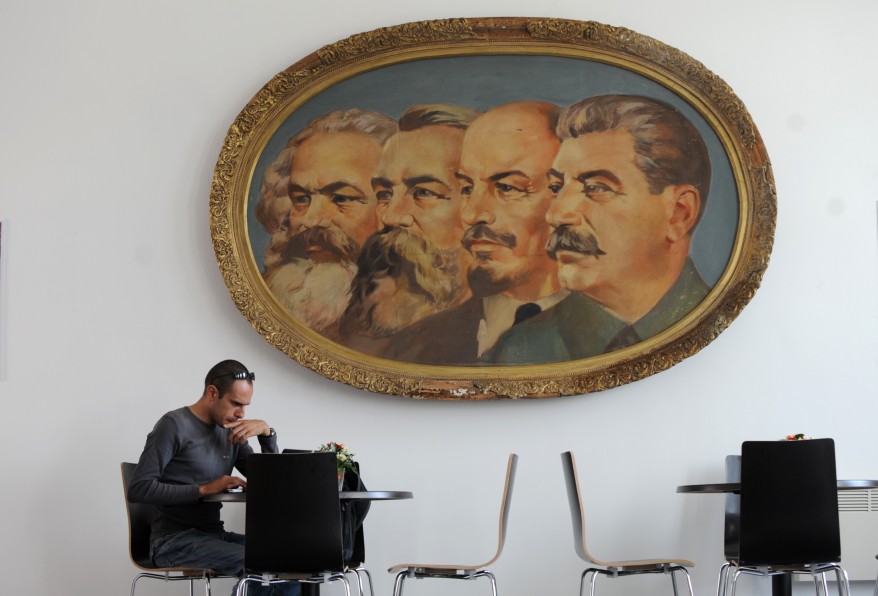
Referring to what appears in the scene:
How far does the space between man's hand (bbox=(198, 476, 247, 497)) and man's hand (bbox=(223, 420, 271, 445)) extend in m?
0.22

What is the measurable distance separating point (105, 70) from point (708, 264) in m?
3.46

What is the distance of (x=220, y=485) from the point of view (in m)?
4.20

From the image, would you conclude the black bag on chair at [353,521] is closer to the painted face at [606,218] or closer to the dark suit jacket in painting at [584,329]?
the dark suit jacket in painting at [584,329]

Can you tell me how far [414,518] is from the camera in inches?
215

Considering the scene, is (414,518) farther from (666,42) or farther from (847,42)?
(847,42)

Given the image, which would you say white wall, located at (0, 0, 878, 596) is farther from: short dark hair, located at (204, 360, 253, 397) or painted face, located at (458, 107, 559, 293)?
short dark hair, located at (204, 360, 253, 397)

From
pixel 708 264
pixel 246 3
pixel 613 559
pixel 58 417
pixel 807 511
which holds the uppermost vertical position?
pixel 246 3

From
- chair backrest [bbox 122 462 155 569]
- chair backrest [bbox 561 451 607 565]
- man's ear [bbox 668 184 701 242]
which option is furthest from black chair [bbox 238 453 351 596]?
man's ear [bbox 668 184 701 242]

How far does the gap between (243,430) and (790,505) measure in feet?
7.29

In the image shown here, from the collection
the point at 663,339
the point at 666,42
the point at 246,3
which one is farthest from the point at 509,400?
the point at 246,3

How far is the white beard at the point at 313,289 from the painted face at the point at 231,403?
1.07 meters

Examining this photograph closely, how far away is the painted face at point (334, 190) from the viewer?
5648 mm

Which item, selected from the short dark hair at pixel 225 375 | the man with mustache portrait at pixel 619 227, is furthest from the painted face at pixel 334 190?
the short dark hair at pixel 225 375

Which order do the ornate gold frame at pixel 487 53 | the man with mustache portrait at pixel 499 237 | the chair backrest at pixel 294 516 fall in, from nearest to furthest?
the chair backrest at pixel 294 516 → the ornate gold frame at pixel 487 53 → the man with mustache portrait at pixel 499 237
